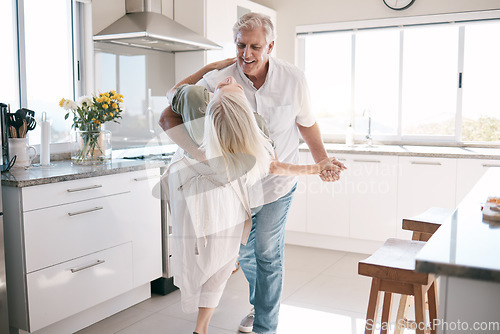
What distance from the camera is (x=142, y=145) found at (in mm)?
3859

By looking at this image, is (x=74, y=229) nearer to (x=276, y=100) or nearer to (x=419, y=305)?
(x=276, y=100)

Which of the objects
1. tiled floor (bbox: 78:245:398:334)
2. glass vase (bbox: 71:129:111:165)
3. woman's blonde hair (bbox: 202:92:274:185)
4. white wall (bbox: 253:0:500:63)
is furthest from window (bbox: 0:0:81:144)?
white wall (bbox: 253:0:500:63)

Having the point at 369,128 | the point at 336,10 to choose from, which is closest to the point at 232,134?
the point at 369,128

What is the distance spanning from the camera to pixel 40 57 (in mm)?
3086

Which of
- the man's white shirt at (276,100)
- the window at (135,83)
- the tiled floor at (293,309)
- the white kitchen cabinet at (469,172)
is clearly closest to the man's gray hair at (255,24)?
the man's white shirt at (276,100)

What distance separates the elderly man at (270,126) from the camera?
2.12 metres

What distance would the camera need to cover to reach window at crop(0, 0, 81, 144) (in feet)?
9.50

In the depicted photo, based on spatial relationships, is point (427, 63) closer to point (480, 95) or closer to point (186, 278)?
point (480, 95)

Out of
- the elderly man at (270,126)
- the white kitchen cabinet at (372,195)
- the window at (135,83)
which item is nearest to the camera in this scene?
the elderly man at (270,126)

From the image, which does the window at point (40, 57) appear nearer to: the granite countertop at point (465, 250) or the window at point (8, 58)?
the window at point (8, 58)

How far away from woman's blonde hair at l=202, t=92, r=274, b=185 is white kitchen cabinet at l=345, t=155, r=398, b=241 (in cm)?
243

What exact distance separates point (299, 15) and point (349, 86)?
823mm

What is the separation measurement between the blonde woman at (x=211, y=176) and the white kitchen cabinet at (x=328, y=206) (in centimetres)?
210

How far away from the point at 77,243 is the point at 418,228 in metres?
1.67
